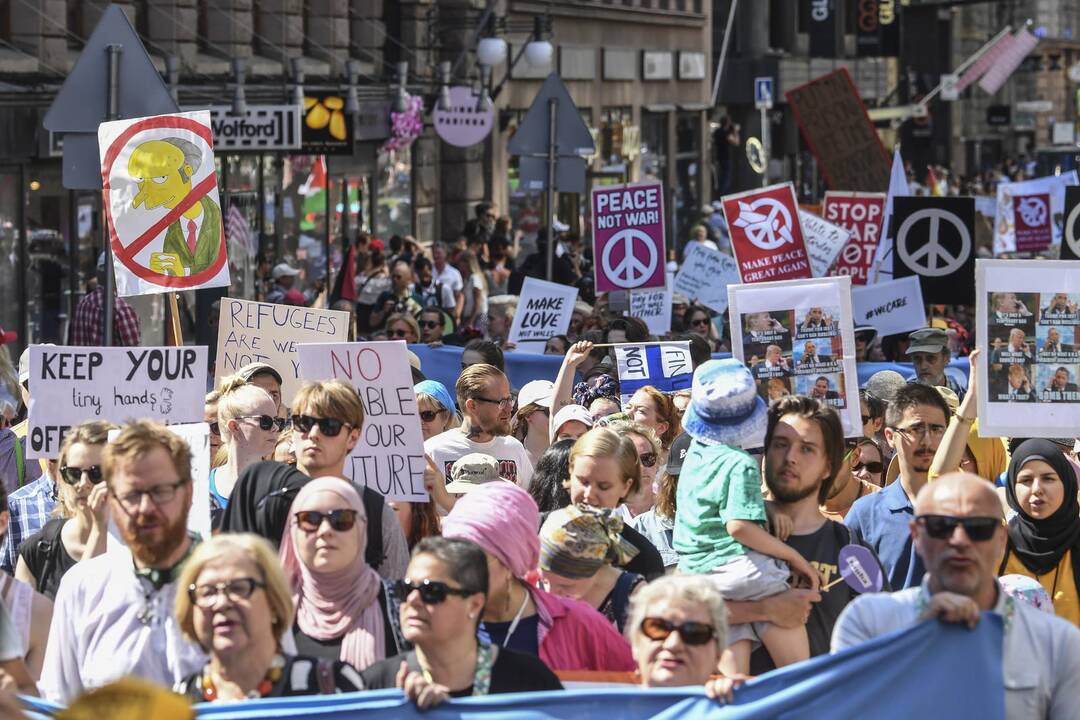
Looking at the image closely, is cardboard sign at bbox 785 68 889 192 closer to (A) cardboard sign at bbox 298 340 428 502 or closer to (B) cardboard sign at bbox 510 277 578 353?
(B) cardboard sign at bbox 510 277 578 353

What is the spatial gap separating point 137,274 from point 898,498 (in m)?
3.76

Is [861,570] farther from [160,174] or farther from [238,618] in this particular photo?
[160,174]

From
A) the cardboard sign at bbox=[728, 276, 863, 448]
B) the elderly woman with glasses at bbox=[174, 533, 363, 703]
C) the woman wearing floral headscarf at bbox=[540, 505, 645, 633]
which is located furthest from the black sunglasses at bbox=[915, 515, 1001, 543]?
the cardboard sign at bbox=[728, 276, 863, 448]

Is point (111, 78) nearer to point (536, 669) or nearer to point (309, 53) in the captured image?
point (536, 669)

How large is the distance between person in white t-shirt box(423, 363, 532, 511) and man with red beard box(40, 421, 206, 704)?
124 inches

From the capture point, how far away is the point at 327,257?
25344mm

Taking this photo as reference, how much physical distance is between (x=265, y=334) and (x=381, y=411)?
2.34m

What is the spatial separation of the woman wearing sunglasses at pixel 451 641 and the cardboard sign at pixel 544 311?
9.05 meters

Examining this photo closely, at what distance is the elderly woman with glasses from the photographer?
490cm

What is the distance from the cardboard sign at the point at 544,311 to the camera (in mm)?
14250

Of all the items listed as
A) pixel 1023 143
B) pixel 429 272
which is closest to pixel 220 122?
pixel 429 272

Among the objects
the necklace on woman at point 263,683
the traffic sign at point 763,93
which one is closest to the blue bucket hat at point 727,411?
the necklace on woman at point 263,683

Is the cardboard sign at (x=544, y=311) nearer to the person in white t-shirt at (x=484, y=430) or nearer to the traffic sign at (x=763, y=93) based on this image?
the person in white t-shirt at (x=484, y=430)

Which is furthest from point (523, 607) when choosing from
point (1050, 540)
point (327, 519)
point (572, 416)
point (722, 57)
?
point (722, 57)
